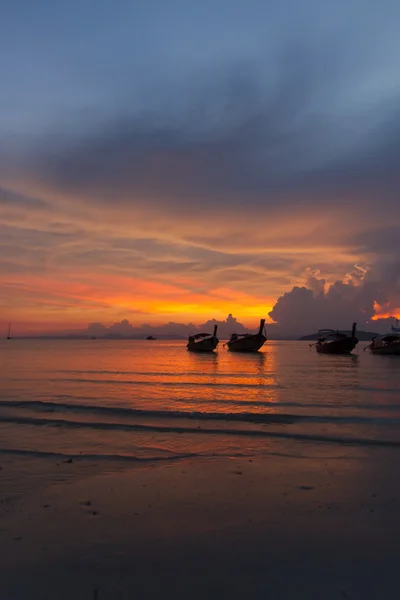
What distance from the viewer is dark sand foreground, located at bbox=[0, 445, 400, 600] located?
16.7 feet

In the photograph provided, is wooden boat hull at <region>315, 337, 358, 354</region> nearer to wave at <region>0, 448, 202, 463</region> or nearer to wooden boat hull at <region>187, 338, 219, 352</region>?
wooden boat hull at <region>187, 338, 219, 352</region>

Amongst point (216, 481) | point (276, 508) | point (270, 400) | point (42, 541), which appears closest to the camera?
point (42, 541)

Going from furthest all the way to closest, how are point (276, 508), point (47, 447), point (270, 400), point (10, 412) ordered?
point (270, 400) < point (10, 412) < point (47, 447) < point (276, 508)

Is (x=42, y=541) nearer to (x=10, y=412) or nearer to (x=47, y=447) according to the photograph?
(x=47, y=447)

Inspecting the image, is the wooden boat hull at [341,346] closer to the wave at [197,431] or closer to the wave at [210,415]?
the wave at [210,415]

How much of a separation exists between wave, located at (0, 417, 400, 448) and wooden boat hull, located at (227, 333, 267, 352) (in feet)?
272

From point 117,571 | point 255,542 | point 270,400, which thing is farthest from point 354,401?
point 117,571

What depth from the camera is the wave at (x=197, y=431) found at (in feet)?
43.6

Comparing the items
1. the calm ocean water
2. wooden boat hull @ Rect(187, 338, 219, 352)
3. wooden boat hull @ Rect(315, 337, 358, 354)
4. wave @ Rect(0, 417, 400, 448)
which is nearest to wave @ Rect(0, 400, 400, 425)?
the calm ocean water

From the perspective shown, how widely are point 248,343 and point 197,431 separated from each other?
8662cm

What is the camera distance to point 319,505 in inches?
303

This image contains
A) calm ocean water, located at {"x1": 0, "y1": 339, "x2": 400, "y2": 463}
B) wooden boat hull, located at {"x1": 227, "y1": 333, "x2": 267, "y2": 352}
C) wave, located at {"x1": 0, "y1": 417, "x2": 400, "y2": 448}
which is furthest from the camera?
wooden boat hull, located at {"x1": 227, "y1": 333, "x2": 267, "y2": 352}

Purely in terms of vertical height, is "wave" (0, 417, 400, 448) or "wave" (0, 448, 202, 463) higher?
"wave" (0, 448, 202, 463)

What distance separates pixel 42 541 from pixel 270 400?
18.2 meters
